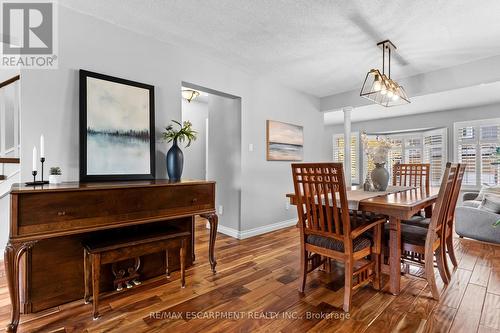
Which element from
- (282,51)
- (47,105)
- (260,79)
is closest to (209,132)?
(260,79)

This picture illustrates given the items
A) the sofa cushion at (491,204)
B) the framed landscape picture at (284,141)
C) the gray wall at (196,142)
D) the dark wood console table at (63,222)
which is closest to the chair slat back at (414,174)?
the sofa cushion at (491,204)

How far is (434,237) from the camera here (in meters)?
2.01

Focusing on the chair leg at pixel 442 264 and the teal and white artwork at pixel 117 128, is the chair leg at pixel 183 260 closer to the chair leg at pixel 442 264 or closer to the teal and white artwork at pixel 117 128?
the teal and white artwork at pixel 117 128

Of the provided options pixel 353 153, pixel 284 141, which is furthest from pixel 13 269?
pixel 353 153

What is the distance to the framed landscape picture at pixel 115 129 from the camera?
7.10 ft

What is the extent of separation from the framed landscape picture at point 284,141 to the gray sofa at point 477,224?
2424mm

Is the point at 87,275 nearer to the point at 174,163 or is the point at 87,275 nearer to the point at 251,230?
the point at 174,163

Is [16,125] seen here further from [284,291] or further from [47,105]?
[284,291]

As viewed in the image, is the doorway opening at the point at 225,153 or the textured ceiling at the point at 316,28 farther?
the doorway opening at the point at 225,153

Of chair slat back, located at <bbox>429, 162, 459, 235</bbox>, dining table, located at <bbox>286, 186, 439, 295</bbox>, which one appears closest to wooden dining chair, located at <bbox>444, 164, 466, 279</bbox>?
chair slat back, located at <bbox>429, 162, 459, 235</bbox>

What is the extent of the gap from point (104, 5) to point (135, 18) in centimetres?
26

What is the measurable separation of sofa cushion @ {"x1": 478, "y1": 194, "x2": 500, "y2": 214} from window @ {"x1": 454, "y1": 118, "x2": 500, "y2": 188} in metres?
2.50

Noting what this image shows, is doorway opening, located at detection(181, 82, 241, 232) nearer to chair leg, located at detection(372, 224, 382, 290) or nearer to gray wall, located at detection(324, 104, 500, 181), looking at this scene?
chair leg, located at detection(372, 224, 382, 290)

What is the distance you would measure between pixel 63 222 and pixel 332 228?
1.93m
